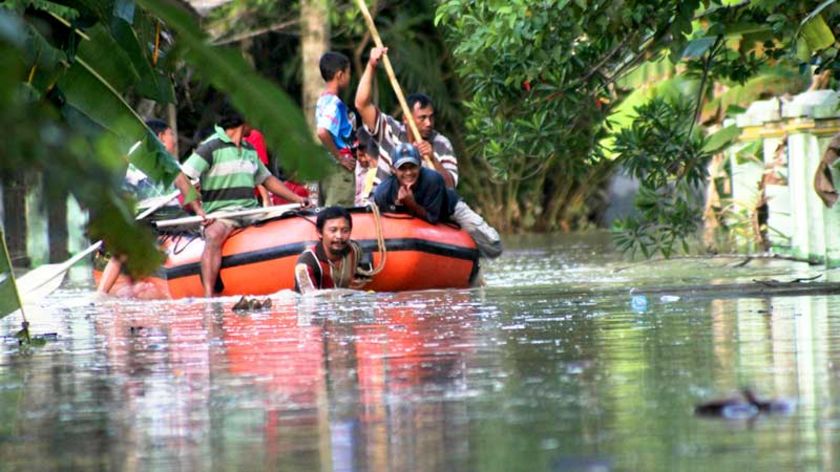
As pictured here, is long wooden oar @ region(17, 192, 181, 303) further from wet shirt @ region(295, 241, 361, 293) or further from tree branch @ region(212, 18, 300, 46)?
tree branch @ region(212, 18, 300, 46)

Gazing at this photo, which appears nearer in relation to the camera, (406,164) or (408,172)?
(406,164)

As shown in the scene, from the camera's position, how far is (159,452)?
225 inches

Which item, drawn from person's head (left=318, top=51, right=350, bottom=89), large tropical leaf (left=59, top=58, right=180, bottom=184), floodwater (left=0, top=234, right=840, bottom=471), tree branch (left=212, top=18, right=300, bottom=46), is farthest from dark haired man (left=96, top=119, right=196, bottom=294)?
tree branch (left=212, top=18, right=300, bottom=46)

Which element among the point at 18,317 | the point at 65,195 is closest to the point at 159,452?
the point at 65,195

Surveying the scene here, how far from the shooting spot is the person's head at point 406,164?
614 inches

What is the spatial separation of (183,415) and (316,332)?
144 inches

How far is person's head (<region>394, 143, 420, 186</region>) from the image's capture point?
1559 centimetres

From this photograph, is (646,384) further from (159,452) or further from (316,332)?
(316,332)

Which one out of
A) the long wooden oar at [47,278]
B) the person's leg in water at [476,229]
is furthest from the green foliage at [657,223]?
the long wooden oar at [47,278]

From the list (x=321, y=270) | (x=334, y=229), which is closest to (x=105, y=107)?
(x=334, y=229)

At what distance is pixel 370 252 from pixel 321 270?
0.77m

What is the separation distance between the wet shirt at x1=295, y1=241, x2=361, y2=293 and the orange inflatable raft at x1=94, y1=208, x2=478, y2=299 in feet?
1.31

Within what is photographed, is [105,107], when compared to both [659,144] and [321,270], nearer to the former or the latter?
[321,270]

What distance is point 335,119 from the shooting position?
653 inches
